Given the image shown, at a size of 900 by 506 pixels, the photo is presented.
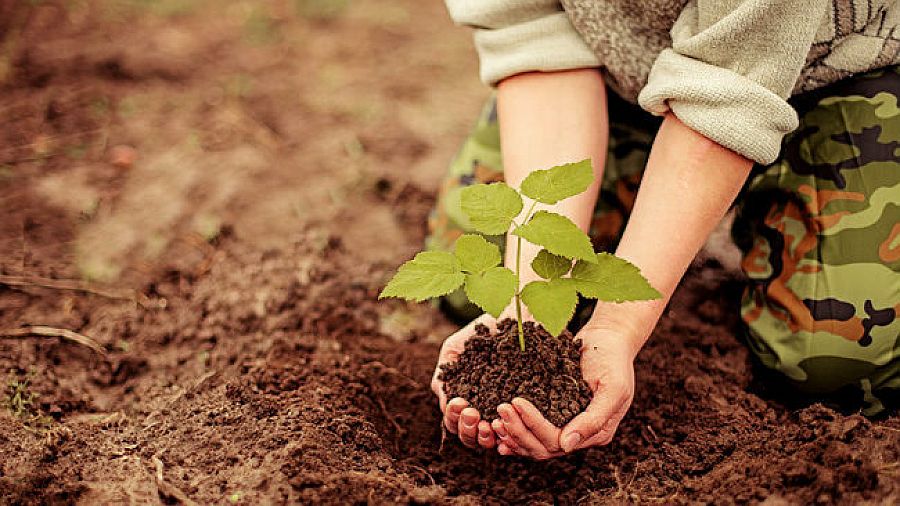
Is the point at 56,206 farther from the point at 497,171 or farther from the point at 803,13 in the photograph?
the point at 803,13

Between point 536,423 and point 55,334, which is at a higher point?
point 536,423

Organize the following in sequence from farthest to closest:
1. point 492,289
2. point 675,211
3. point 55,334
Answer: point 55,334 < point 675,211 < point 492,289

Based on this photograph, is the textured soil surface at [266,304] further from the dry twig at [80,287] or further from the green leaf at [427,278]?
the green leaf at [427,278]

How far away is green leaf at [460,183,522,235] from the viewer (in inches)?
49.1

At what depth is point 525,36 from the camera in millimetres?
1653

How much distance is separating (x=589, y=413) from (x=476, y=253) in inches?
12.6

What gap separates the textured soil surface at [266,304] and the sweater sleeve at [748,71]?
0.52 meters

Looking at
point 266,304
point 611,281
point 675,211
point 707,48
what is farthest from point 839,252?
point 266,304

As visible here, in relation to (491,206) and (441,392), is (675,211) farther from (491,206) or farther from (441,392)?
(441,392)

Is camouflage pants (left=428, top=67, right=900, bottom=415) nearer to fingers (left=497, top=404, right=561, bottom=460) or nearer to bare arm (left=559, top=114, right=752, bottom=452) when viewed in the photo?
bare arm (left=559, top=114, right=752, bottom=452)

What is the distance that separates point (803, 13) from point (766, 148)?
0.75ft

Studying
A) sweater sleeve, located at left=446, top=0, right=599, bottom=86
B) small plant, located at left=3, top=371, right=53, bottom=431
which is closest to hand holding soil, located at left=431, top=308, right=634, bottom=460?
sweater sleeve, located at left=446, top=0, right=599, bottom=86

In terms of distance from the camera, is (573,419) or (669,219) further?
(669,219)

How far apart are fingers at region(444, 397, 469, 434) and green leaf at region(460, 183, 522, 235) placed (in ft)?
0.93
